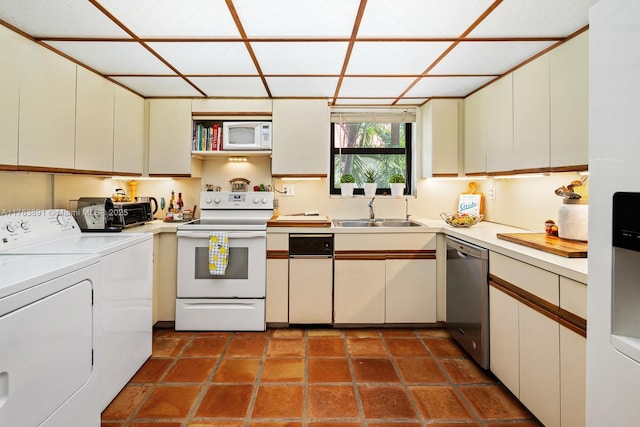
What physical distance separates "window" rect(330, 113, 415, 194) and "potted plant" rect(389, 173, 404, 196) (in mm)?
157

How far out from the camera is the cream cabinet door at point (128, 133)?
8.93 ft

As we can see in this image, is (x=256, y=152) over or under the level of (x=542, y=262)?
over

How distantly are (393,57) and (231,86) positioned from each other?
1.37 metres

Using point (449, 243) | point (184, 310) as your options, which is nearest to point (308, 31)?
point (449, 243)

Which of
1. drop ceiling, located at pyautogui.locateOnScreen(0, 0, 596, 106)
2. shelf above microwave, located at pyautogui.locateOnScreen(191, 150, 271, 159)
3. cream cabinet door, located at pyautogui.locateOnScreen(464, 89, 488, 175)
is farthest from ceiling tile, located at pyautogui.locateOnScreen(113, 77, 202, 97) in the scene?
cream cabinet door, located at pyautogui.locateOnScreen(464, 89, 488, 175)

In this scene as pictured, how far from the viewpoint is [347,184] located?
3.42m

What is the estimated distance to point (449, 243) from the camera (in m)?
2.69

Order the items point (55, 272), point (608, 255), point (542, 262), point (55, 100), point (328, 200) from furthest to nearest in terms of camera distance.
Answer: point (328, 200)
point (55, 100)
point (542, 262)
point (55, 272)
point (608, 255)

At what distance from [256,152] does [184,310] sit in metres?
1.51

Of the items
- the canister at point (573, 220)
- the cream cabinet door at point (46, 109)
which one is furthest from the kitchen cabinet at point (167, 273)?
the canister at point (573, 220)

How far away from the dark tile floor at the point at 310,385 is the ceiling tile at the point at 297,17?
81.0 inches

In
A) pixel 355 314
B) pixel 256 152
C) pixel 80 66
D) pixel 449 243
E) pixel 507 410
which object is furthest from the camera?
pixel 256 152

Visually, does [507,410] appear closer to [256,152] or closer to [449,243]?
[449,243]

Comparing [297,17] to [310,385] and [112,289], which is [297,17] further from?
[310,385]
